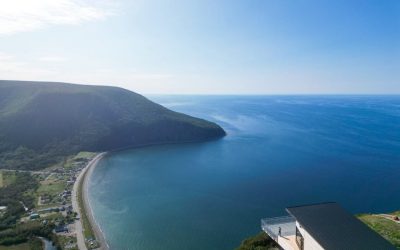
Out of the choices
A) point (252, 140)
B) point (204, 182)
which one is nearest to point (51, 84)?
point (252, 140)

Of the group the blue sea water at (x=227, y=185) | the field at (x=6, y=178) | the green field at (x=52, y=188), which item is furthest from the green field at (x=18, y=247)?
the field at (x=6, y=178)

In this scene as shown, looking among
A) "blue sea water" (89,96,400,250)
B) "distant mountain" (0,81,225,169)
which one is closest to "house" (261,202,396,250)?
"blue sea water" (89,96,400,250)

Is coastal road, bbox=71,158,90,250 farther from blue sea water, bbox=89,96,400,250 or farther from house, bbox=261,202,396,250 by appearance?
house, bbox=261,202,396,250

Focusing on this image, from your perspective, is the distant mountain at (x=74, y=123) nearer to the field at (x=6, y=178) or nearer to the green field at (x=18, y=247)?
the field at (x=6, y=178)

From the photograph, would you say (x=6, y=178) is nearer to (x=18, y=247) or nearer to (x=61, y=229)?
(x=61, y=229)

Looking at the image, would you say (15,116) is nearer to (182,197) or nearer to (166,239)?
(182,197)

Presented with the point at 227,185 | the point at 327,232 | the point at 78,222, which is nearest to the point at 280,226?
the point at 327,232
